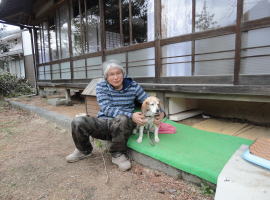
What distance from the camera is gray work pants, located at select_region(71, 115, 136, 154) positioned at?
1.99 metres

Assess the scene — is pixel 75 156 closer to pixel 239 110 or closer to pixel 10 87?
pixel 239 110

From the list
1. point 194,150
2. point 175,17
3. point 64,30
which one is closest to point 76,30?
point 64,30

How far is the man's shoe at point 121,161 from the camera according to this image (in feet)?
6.48

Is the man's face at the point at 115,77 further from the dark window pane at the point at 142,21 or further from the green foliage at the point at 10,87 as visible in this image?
the green foliage at the point at 10,87

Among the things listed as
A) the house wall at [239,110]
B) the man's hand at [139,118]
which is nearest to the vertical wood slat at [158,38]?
the house wall at [239,110]

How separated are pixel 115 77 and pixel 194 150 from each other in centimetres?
115

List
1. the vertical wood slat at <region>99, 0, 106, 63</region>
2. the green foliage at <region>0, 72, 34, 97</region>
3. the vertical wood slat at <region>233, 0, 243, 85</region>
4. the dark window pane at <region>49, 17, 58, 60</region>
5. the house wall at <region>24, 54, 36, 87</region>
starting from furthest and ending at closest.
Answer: the house wall at <region>24, 54, 36, 87</region>, the green foliage at <region>0, 72, 34, 97</region>, the dark window pane at <region>49, 17, 58, 60</region>, the vertical wood slat at <region>99, 0, 106, 63</region>, the vertical wood slat at <region>233, 0, 243, 85</region>

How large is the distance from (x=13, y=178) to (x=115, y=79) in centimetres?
149

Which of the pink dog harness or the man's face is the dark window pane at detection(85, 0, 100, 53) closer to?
the man's face

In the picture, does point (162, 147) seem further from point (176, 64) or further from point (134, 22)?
point (134, 22)

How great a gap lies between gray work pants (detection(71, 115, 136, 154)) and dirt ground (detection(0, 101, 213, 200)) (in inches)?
10.2

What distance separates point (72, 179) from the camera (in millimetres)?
1871

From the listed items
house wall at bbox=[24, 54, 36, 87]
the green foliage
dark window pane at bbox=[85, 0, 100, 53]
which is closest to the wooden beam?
dark window pane at bbox=[85, 0, 100, 53]

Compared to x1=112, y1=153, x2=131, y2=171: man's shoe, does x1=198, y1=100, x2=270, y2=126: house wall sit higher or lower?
higher
